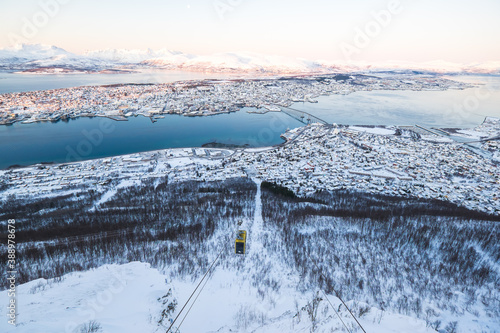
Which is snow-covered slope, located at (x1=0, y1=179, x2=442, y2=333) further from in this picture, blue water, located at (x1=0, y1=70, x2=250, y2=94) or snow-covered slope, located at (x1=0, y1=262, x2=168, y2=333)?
blue water, located at (x1=0, y1=70, x2=250, y2=94)

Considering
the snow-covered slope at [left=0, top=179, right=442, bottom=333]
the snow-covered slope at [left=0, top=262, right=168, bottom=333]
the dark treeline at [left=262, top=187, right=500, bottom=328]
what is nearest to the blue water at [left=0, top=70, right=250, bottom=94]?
the snow-covered slope at [left=0, top=262, right=168, bottom=333]

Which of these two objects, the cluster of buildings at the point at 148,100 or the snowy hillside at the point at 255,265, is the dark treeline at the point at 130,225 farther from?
the cluster of buildings at the point at 148,100

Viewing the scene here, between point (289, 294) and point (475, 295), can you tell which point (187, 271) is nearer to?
point (289, 294)

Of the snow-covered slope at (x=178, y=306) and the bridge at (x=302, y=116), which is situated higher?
the bridge at (x=302, y=116)

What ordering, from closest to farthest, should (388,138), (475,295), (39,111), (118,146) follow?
(475,295), (118,146), (388,138), (39,111)

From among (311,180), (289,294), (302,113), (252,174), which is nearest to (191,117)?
(302,113)

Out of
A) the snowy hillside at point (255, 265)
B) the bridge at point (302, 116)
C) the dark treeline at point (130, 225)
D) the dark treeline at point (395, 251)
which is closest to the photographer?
the snowy hillside at point (255, 265)

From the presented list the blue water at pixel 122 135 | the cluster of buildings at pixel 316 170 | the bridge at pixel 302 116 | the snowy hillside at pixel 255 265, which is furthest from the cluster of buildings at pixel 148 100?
the snowy hillside at pixel 255 265
